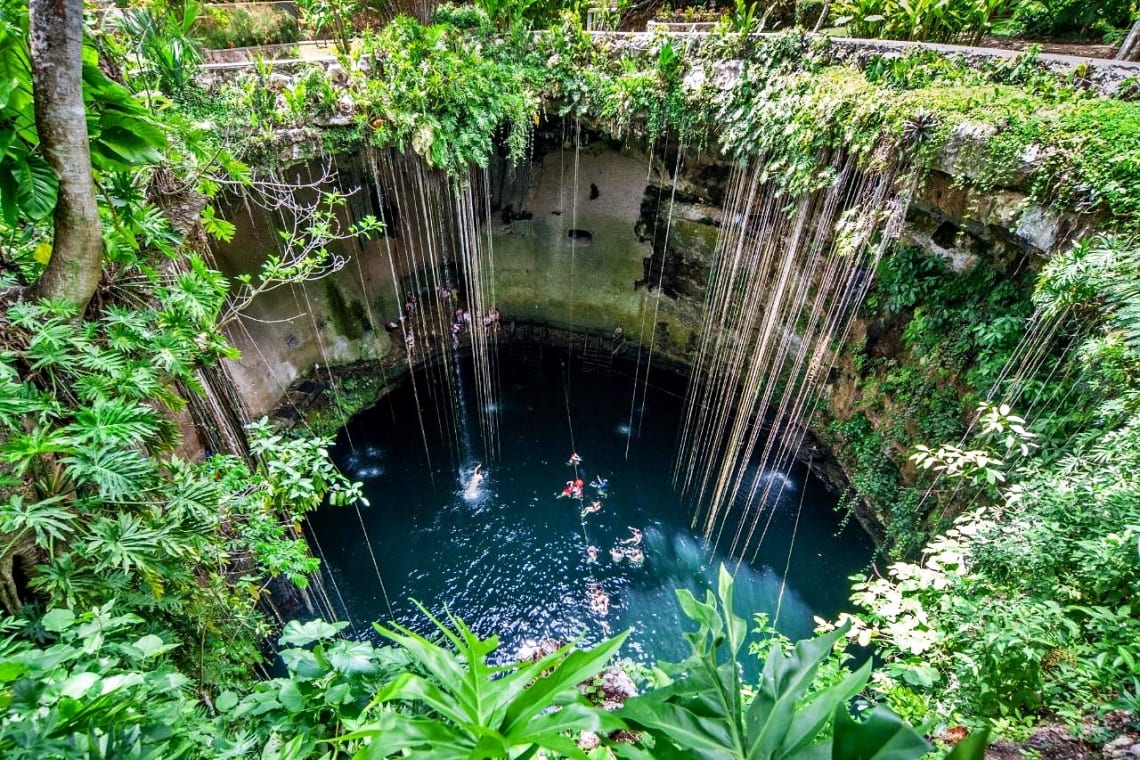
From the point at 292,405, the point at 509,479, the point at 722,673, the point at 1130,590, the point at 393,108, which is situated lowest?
the point at 509,479

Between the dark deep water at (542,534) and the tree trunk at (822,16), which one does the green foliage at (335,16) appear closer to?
the dark deep water at (542,534)

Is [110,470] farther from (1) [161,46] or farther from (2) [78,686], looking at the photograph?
(1) [161,46]

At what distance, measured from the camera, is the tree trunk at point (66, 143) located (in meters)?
1.36

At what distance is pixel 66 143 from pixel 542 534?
507cm

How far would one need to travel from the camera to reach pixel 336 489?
2686 millimetres

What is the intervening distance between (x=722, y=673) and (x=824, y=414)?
19.8 ft

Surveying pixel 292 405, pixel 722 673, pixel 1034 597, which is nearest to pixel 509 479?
pixel 292 405

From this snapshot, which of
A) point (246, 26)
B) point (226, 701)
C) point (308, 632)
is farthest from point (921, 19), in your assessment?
point (246, 26)

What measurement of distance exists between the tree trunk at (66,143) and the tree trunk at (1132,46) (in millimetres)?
5888

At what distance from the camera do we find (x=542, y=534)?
573 cm

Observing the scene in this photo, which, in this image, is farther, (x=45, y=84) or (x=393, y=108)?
(x=393, y=108)

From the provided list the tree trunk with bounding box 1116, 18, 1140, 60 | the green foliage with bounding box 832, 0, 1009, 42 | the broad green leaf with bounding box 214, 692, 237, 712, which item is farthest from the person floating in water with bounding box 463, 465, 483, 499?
the tree trunk with bounding box 1116, 18, 1140, 60

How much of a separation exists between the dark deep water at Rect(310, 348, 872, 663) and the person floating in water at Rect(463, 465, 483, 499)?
47 millimetres

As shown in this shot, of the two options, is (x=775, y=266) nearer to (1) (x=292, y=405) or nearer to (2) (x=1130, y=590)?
(2) (x=1130, y=590)
